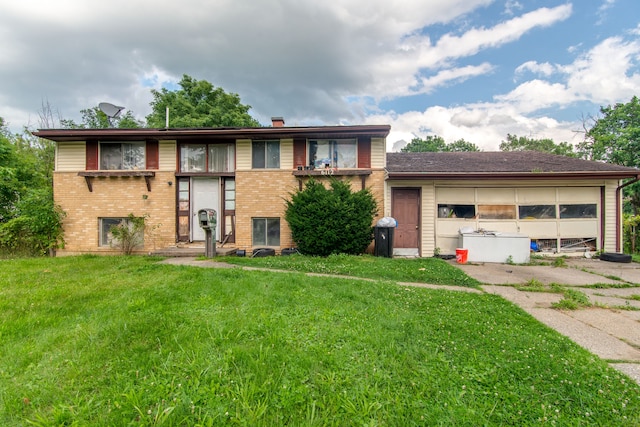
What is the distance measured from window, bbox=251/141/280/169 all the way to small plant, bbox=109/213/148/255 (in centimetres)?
433

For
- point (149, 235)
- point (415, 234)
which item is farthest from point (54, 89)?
point (415, 234)

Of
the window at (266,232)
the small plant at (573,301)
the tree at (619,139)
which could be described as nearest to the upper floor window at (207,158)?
the window at (266,232)

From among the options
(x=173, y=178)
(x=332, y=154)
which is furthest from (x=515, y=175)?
(x=173, y=178)

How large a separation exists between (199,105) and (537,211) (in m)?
22.7

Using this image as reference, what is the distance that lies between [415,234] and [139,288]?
809cm

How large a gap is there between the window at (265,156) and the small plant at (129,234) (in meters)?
4.33

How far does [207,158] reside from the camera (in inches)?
387

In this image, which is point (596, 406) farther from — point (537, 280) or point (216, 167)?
point (216, 167)

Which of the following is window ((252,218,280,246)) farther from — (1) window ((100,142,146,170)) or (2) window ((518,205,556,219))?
(2) window ((518,205,556,219))

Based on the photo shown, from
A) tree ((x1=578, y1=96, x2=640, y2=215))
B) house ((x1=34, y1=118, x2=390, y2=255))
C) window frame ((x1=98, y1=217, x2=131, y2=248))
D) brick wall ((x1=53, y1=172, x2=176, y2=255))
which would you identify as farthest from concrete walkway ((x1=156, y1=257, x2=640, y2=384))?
tree ((x1=578, y1=96, x2=640, y2=215))

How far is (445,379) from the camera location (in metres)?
2.13

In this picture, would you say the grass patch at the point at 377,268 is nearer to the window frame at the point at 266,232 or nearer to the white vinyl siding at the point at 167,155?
the window frame at the point at 266,232

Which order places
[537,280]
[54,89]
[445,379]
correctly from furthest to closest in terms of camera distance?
[54,89]
[537,280]
[445,379]

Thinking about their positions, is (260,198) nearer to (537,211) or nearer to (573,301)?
(573,301)
